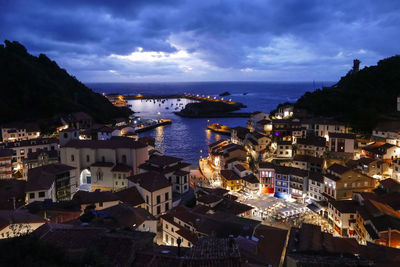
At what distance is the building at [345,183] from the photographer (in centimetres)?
1942

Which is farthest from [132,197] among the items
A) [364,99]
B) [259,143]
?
[364,99]

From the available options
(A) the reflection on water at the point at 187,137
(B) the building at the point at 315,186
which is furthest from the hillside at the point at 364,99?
(A) the reflection on water at the point at 187,137

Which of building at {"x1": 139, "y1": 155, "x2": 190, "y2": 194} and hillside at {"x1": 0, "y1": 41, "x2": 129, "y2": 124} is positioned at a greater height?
hillside at {"x1": 0, "y1": 41, "x2": 129, "y2": 124}

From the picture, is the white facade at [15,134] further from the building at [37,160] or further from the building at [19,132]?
the building at [37,160]

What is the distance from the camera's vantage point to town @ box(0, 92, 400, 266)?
7168mm

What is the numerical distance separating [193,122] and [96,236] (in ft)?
183

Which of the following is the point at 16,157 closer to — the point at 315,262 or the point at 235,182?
the point at 235,182

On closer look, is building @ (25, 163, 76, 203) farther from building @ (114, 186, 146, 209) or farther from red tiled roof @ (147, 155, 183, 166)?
red tiled roof @ (147, 155, 183, 166)

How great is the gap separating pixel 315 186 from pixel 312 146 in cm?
735

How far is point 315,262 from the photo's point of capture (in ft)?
22.2

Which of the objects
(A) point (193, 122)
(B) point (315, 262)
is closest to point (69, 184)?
(B) point (315, 262)

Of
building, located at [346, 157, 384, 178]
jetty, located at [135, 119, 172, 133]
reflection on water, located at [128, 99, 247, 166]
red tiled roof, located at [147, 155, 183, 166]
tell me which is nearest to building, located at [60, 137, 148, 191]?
red tiled roof, located at [147, 155, 183, 166]

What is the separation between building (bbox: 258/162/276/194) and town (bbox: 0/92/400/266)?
8cm

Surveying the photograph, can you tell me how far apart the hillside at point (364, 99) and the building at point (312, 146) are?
6266 millimetres
